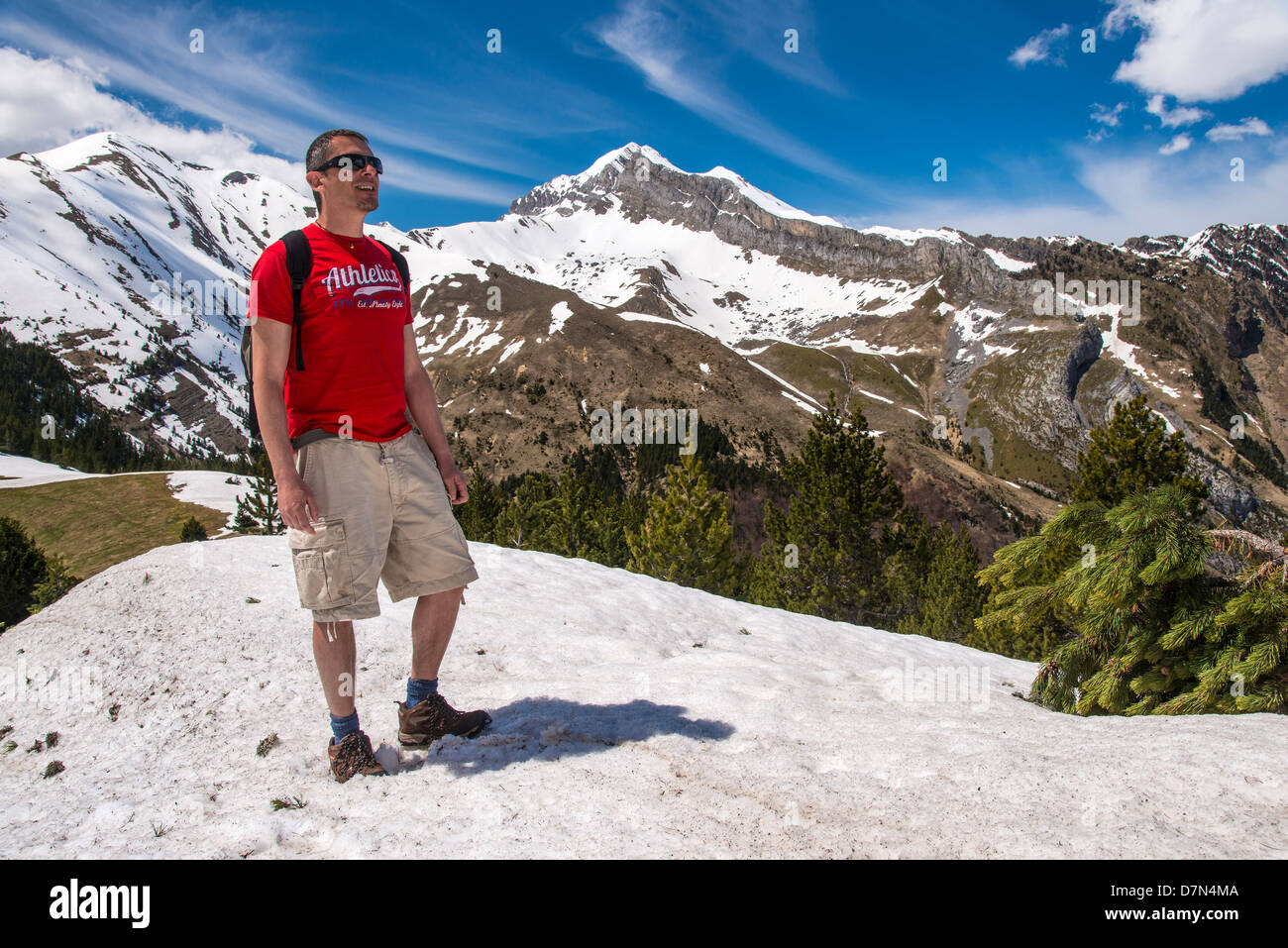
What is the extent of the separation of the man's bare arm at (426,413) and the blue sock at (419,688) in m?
1.48

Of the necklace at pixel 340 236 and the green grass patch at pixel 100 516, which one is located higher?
the necklace at pixel 340 236

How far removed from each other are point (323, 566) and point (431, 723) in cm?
161

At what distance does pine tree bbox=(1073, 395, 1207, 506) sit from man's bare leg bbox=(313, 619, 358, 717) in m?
33.7

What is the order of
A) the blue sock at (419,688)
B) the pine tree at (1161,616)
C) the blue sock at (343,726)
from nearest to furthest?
the blue sock at (343,726), the blue sock at (419,688), the pine tree at (1161,616)

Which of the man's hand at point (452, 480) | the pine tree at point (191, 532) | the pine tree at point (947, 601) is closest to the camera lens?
the man's hand at point (452, 480)

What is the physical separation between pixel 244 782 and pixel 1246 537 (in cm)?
883

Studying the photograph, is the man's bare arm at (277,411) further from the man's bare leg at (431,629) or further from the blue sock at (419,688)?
the blue sock at (419,688)

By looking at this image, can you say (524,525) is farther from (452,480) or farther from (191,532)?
(452,480)

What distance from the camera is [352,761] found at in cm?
484

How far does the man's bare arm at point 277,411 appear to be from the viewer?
14.8 ft

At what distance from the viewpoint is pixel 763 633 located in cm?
1023

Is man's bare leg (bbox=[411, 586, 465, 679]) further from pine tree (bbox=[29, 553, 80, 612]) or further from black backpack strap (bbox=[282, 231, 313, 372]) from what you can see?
pine tree (bbox=[29, 553, 80, 612])

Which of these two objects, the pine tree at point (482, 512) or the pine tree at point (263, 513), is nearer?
the pine tree at point (263, 513)

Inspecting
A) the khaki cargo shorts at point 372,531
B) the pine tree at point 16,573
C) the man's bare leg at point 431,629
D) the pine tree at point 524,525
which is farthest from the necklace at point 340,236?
the pine tree at point 16,573
